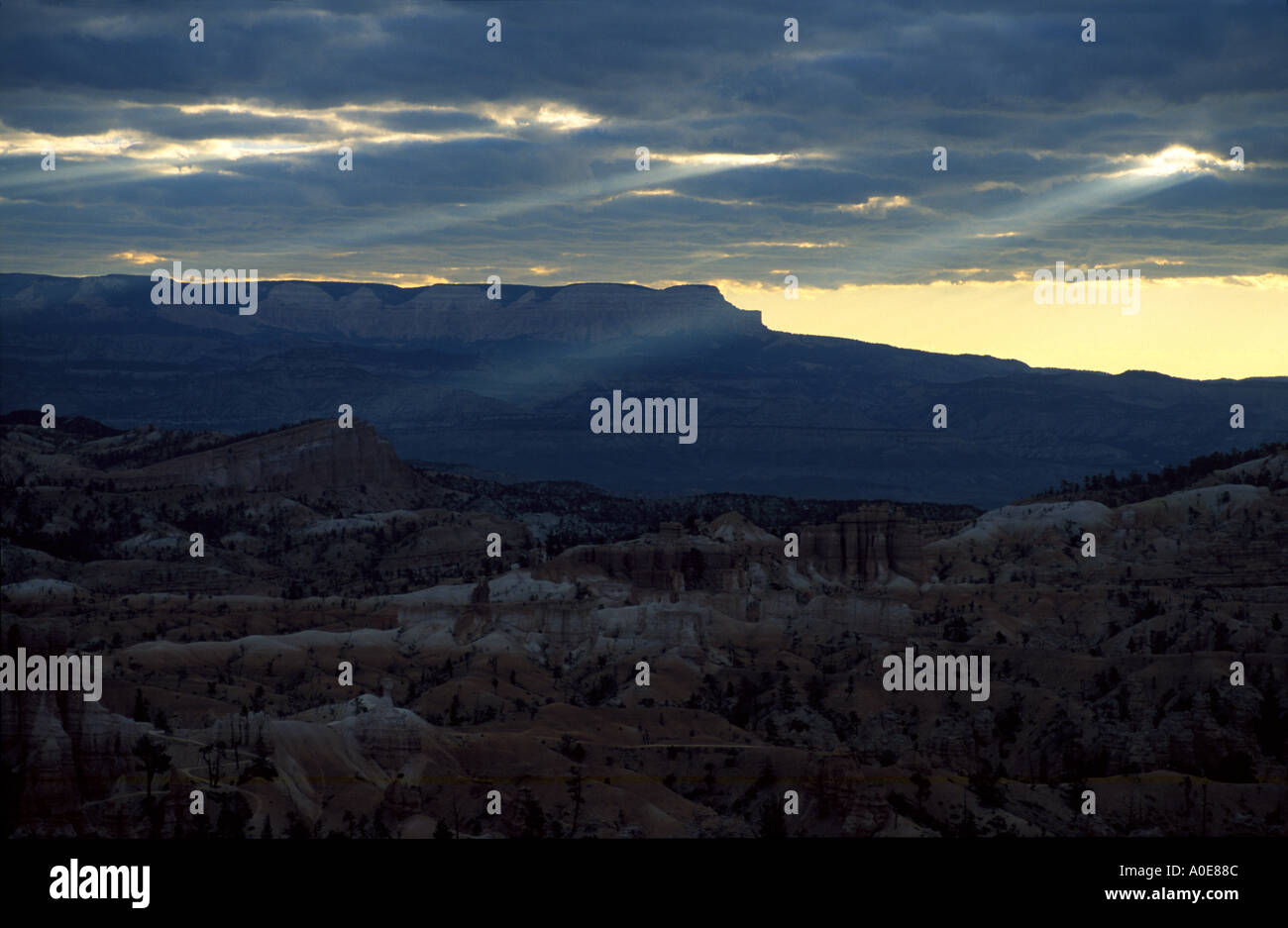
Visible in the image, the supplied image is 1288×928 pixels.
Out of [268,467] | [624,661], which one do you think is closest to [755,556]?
[624,661]

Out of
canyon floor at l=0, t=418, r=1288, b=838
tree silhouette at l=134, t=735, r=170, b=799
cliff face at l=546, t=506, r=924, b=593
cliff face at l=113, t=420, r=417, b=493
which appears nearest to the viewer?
tree silhouette at l=134, t=735, r=170, b=799

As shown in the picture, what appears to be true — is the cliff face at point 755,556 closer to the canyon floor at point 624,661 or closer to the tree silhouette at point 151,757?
the canyon floor at point 624,661

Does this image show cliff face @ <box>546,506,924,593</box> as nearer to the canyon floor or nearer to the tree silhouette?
the canyon floor

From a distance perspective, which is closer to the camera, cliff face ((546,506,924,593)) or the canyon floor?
the canyon floor

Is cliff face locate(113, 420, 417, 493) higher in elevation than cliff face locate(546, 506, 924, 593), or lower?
higher

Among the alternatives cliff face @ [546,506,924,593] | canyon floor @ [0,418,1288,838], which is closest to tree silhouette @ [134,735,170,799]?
canyon floor @ [0,418,1288,838]

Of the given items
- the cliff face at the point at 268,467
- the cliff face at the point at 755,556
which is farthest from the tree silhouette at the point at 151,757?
the cliff face at the point at 268,467

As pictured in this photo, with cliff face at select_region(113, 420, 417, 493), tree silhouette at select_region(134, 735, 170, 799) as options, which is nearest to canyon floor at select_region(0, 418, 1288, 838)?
tree silhouette at select_region(134, 735, 170, 799)

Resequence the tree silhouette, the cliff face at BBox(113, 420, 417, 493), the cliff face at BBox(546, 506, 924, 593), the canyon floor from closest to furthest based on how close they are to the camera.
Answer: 1. the tree silhouette
2. the canyon floor
3. the cliff face at BBox(546, 506, 924, 593)
4. the cliff face at BBox(113, 420, 417, 493)

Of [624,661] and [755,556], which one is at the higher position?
[755,556]

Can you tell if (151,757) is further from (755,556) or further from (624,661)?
(755,556)
